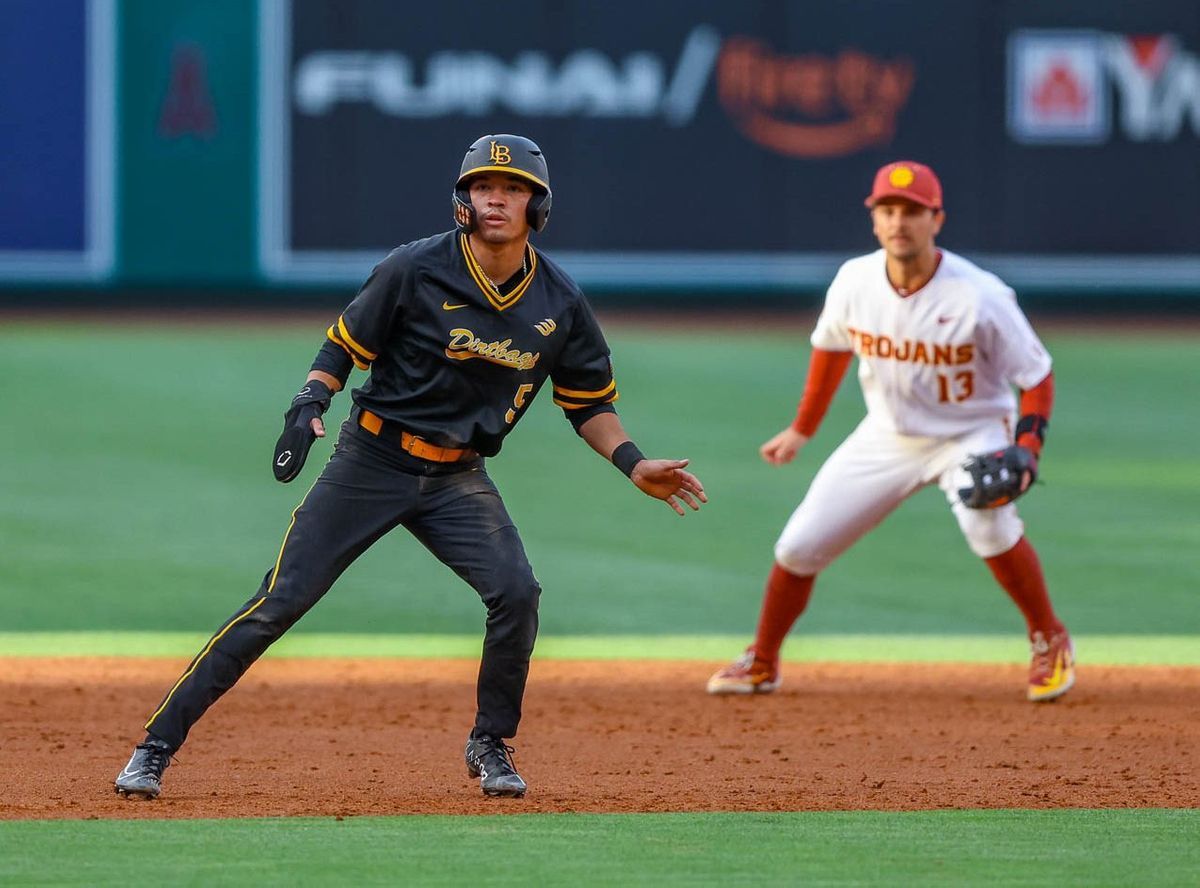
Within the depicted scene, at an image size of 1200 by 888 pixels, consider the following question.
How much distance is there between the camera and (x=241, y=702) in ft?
27.4

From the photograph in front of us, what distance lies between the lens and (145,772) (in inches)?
246

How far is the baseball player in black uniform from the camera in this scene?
631 centimetres

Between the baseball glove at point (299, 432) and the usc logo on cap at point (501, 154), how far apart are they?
84 centimetres

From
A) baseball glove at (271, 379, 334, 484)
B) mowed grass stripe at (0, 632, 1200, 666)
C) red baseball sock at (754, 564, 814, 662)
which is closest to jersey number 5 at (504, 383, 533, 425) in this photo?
baseball glove at (271, 379, 334, 484)

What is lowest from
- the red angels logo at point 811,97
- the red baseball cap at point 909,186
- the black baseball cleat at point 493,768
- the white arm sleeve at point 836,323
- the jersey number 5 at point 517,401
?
the black baseball cleat at point 493,768

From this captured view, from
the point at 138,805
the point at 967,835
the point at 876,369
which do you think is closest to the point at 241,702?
the point at 138,805

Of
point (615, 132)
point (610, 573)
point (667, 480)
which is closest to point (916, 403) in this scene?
point (667, 480)

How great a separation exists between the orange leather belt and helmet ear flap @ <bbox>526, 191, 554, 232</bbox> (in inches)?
28.3

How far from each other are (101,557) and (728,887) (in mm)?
7356

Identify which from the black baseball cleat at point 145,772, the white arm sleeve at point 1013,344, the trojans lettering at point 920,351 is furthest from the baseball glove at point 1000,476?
the black baseball cleat at point 145,772

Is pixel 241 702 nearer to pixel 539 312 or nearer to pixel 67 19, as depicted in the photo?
pixel 539 312

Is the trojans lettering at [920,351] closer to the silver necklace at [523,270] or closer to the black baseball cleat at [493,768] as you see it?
the silver necklace at [523,270]

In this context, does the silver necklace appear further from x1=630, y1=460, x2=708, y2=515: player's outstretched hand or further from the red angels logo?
the red angels logo

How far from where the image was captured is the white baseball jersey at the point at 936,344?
8.30 metres
